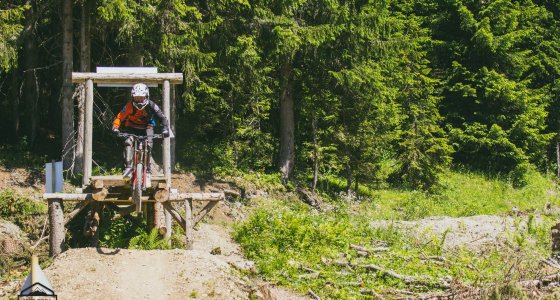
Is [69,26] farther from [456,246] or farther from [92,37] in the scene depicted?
[456,246]

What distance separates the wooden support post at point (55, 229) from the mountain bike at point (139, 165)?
5.18 feet

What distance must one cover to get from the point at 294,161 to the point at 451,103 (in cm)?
1043

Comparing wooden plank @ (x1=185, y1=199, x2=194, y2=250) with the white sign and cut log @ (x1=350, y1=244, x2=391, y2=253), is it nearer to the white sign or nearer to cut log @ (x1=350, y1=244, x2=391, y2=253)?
the white sign

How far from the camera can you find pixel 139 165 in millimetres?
12109

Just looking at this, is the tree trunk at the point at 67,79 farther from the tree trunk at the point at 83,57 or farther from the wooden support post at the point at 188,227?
the wooden support post at the point at 188,227

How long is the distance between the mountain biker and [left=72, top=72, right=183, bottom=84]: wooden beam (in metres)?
0.65

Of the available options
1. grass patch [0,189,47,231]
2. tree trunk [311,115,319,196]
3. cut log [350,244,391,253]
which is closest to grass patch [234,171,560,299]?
cut log [350,244,391,253]

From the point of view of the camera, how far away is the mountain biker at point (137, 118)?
41.2ft

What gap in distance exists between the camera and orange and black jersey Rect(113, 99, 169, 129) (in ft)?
41.9

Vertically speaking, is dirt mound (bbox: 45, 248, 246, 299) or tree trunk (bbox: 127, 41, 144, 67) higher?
tree trunk (bbox: 127, 41, 144, 67)

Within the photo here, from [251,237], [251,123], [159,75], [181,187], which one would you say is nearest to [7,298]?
[159,75]

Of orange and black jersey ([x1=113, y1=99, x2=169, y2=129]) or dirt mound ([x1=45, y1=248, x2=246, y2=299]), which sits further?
orange and black jersey ([x1=113, y1=99, x2=169, y2=129])

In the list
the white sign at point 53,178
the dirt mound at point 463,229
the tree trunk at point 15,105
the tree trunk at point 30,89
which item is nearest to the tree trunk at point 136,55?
the tree trunk at point 30,89

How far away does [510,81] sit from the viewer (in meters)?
31.2
